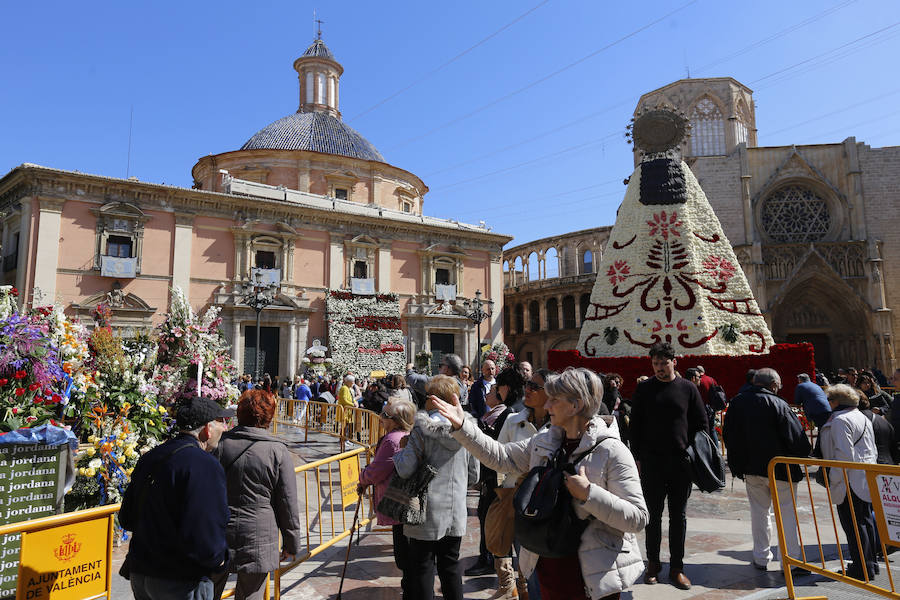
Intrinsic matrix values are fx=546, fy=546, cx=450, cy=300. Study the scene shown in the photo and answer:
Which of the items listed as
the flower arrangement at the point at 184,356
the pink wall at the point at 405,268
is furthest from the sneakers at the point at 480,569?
the pink wall at the point at 405,268

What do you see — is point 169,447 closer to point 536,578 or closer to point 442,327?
point 536,578

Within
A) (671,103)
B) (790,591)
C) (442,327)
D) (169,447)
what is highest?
(671,103)

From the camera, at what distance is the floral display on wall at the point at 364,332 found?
25547 mm

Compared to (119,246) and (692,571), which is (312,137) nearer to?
(119,246)

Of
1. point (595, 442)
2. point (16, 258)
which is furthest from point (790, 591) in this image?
point (16, 258)

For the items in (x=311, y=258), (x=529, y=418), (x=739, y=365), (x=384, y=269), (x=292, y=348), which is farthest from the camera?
(x=384, y=269)

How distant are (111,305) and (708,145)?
3244cm

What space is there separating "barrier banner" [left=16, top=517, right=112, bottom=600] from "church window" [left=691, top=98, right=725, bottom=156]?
35.7 metres

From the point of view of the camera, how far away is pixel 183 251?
23.3m

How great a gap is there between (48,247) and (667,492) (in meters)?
23.8

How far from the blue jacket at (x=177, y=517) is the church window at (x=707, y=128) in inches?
1406

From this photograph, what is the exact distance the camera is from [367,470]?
385 cm

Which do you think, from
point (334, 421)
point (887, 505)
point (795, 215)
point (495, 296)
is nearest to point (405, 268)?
point (495, 296)

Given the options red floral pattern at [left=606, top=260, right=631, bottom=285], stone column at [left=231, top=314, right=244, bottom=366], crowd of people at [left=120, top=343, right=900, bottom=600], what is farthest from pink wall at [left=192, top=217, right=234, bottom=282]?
crowd of people at [left=120, top=343, right=900, bottom=600]
